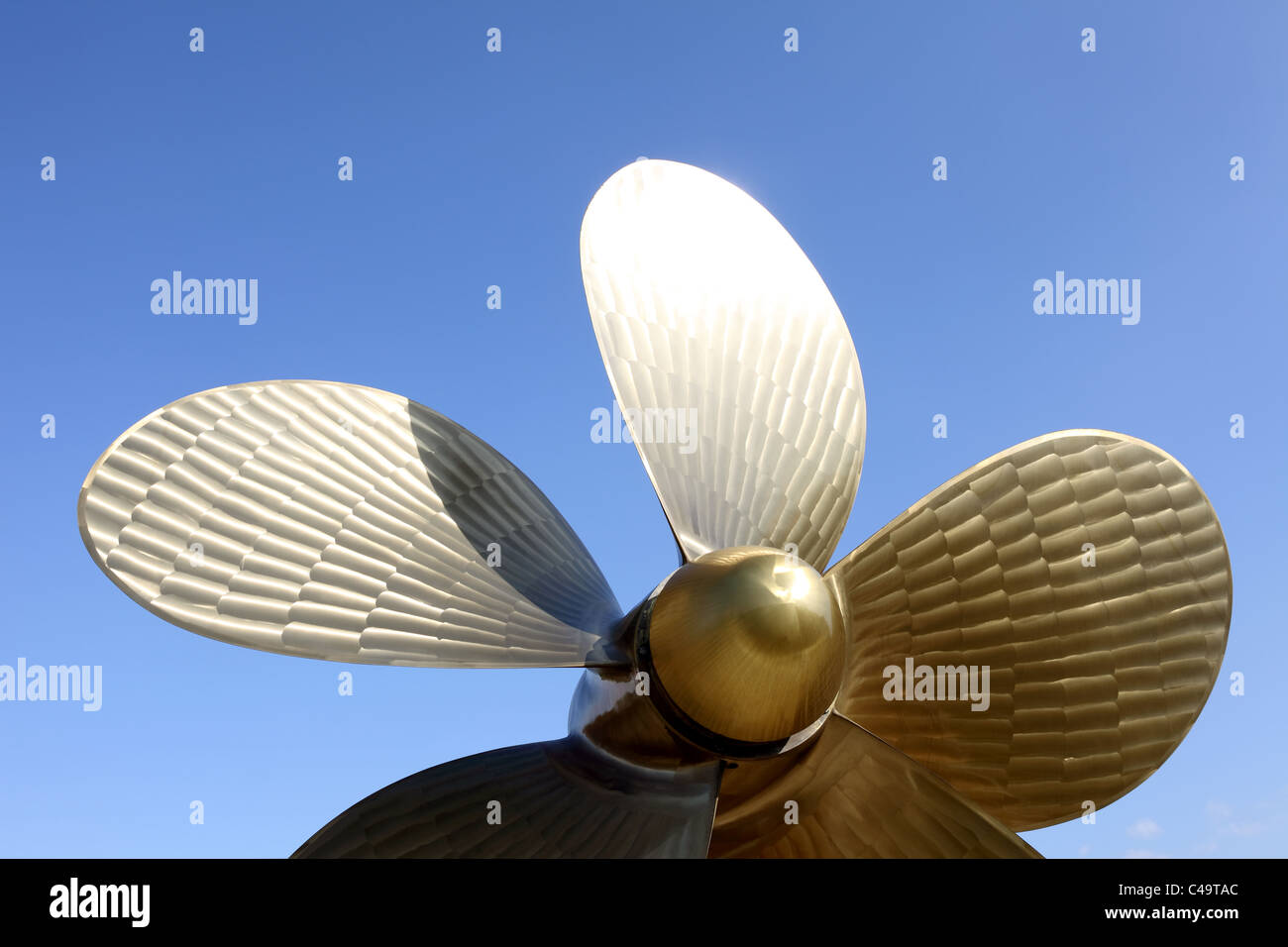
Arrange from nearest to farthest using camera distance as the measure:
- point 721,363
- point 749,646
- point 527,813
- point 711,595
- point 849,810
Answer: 1. point 749,646
2. point 711,595
3. point 527,813
4. point 849,810
5. point 721,363

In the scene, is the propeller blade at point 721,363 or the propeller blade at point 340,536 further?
the propeller blade at point 721,363

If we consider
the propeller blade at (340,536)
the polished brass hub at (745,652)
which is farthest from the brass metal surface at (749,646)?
the propeller blade at (340,536)

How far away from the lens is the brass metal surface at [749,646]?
5016 millimetres

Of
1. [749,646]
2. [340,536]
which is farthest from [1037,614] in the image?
[340,536]

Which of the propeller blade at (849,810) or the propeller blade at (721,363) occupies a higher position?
the propeller blade at (721,363)

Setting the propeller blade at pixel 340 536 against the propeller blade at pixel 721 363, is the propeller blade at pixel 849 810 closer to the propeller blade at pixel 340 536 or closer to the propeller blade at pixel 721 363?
the propeller blade at pixel 340 536

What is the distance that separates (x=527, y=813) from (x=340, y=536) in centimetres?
166

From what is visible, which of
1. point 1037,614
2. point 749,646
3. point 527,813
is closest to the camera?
point 749,646

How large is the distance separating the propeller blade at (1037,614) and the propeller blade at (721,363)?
2.60 ft

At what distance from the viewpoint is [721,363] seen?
680cm

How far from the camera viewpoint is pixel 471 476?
20.5 ft

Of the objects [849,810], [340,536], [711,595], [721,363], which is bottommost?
[849,810]

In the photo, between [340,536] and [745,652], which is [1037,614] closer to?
[745,652]

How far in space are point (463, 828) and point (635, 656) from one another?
1.16 meters
